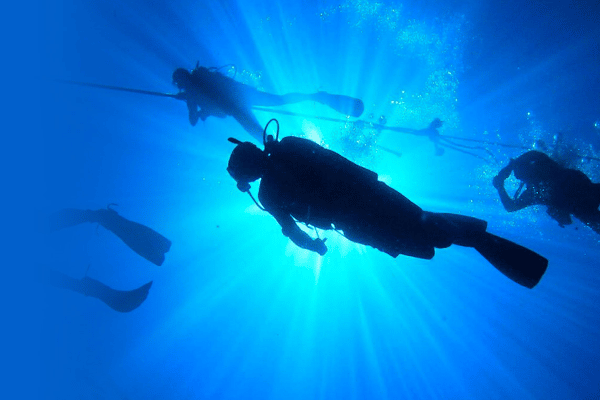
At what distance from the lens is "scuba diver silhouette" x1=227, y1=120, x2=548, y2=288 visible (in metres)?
2.72

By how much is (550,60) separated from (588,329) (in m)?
32.5

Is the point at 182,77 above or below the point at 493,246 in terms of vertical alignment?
above

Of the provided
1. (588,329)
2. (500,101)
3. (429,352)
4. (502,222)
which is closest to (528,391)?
(588,329)

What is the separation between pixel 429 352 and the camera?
3347cm

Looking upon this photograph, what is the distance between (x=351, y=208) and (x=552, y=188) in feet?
23.9

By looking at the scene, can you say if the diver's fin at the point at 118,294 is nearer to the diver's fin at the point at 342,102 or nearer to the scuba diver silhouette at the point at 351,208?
the scuba diver silhouette at the point at 351,208

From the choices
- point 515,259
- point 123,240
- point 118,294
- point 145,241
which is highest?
point 123,240

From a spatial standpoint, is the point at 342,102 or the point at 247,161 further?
the point at 342,102

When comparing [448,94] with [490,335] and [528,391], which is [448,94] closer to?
[490,335]

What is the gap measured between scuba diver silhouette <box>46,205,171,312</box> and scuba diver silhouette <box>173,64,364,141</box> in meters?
3.41

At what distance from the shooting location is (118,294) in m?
8.51

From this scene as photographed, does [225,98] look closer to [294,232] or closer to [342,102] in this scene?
[342,102]

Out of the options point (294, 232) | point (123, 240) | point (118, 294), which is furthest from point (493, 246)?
point (118, 294)

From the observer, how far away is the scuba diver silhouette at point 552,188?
22.5ft
